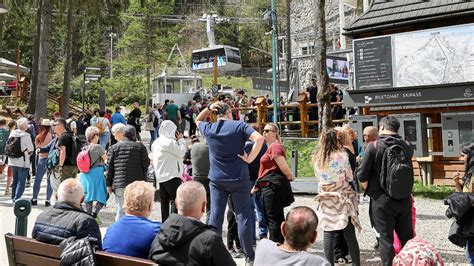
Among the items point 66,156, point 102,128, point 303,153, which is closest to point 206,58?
point 102,128

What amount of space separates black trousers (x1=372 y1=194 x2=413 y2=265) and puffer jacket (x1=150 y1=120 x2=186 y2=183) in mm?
3273

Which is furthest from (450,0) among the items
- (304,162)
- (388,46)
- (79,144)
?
(79,144)

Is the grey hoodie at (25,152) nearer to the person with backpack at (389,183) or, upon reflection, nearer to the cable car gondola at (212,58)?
the person with backpack at (389,183)

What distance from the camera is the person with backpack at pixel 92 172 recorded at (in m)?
9.41

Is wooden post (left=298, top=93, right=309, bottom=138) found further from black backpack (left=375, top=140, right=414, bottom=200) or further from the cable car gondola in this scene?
the cable car gondola

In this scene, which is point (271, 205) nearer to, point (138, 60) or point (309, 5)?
point (138, 60)

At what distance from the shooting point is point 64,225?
512 cm

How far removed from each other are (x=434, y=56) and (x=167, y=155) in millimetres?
8317

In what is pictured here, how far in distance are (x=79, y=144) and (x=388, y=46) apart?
8.18 m

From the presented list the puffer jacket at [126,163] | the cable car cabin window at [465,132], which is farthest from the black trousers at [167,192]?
the cable car cabin window at [465,132]

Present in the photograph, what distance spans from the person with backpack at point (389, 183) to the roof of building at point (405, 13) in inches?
349

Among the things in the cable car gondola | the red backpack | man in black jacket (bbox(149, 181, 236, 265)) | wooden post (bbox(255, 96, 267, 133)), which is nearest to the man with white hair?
man in black jacket (bbox(149, 181, 236, 265))

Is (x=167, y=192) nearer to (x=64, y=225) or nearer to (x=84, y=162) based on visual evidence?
(x=84, y=162)

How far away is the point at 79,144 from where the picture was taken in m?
10.6
